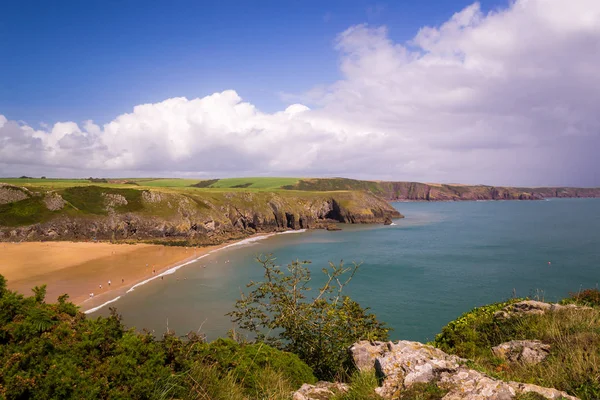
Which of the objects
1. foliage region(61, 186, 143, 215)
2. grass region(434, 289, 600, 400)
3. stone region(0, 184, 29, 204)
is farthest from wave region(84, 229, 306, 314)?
stone region(0, 184, 29, 204)

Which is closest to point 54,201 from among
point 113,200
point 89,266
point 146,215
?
point 113,200

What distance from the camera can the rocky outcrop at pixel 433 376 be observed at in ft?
16.0

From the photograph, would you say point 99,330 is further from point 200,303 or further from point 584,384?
point 200,303

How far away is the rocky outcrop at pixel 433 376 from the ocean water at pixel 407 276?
10114mm

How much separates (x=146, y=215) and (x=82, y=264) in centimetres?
3126

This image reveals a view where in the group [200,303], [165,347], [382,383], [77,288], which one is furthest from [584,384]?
[77,288]

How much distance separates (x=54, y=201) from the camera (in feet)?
240

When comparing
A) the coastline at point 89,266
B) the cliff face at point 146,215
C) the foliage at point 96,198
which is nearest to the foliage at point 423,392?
the coastline at point 89,266

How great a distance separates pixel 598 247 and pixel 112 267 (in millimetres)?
87576

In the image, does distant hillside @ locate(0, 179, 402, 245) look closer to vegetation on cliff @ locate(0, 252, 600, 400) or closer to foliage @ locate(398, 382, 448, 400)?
vegetation on cliff @ locate(0, 252, 600, 400)

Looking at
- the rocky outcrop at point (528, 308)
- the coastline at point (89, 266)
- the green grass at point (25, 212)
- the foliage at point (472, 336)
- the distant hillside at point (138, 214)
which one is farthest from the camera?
the distant hillside at point (138, 214)

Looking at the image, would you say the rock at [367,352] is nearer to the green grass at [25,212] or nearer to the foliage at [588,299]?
the foliage at [588,299]

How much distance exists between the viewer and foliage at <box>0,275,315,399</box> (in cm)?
479

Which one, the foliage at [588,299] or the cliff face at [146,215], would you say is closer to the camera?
the foliage at [588,299]
